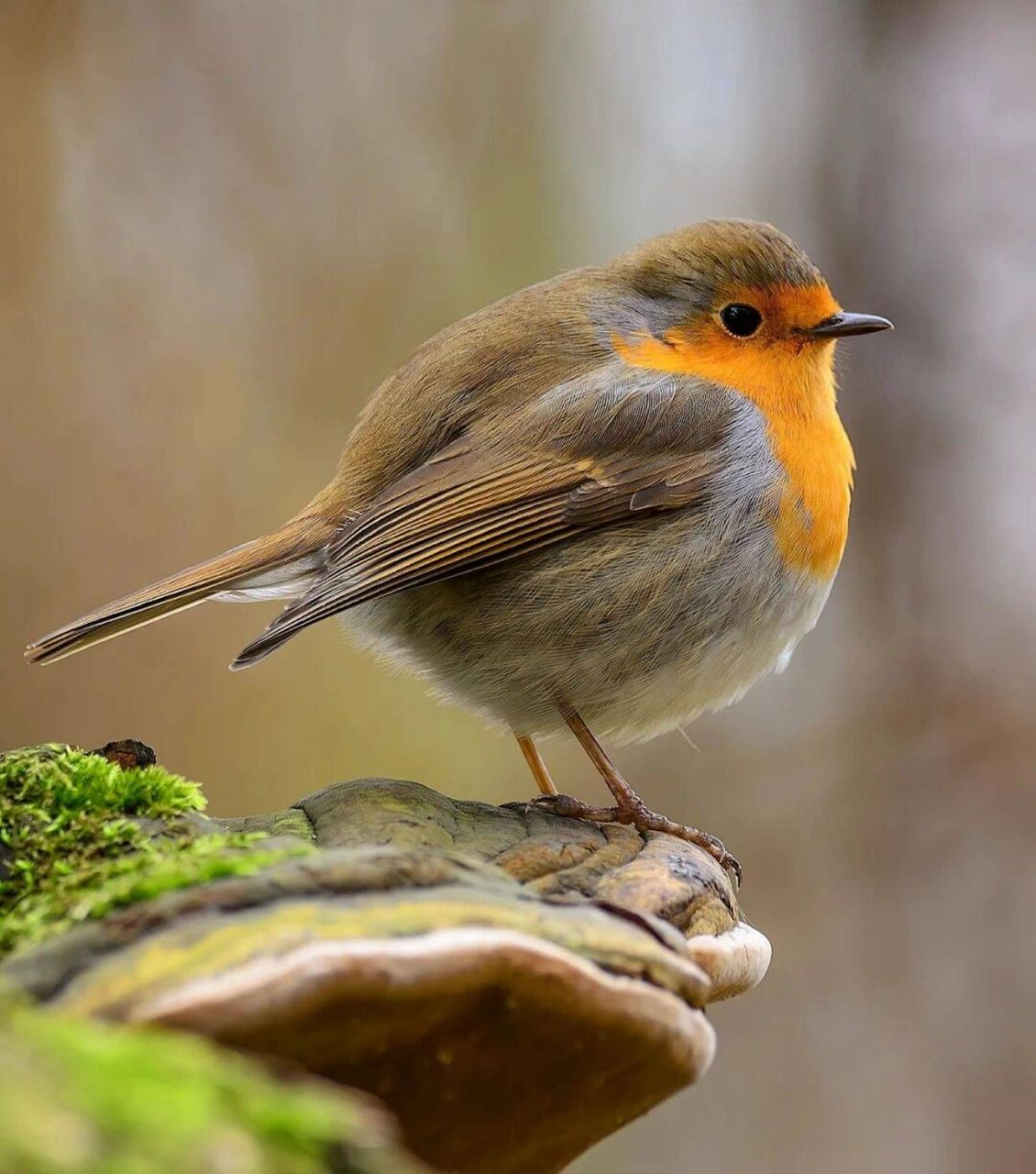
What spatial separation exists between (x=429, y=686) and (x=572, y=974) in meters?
1.91

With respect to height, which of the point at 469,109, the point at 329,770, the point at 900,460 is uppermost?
the point at 469,109

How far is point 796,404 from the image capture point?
2.98 m

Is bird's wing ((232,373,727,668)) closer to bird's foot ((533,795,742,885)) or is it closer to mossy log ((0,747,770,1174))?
bird's foot ((533,795,742,885))

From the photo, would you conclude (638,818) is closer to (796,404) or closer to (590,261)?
(796,404)

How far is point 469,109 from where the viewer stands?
5605mm

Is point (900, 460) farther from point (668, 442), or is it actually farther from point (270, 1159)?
point (270, 1159)

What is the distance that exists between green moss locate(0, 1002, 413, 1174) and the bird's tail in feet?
6.33

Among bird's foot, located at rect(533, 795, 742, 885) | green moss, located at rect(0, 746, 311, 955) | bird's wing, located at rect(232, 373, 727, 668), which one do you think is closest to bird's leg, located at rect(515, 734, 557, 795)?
bird's foot, located at rect(533, 795, 742, 885)

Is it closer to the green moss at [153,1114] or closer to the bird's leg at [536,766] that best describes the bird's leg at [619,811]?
the bird's leg at [536,766]

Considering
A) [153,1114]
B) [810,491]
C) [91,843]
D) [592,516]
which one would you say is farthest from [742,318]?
[153,1114]

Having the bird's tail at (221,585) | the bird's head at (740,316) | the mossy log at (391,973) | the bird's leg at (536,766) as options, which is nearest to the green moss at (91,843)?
the mossy log at (391,973)

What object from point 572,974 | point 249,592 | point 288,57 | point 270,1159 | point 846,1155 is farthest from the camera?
point 288,57

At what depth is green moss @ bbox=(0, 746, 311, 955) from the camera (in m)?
1.06

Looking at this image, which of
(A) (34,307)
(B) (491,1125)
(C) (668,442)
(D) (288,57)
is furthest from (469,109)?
(B) (491,1125)
